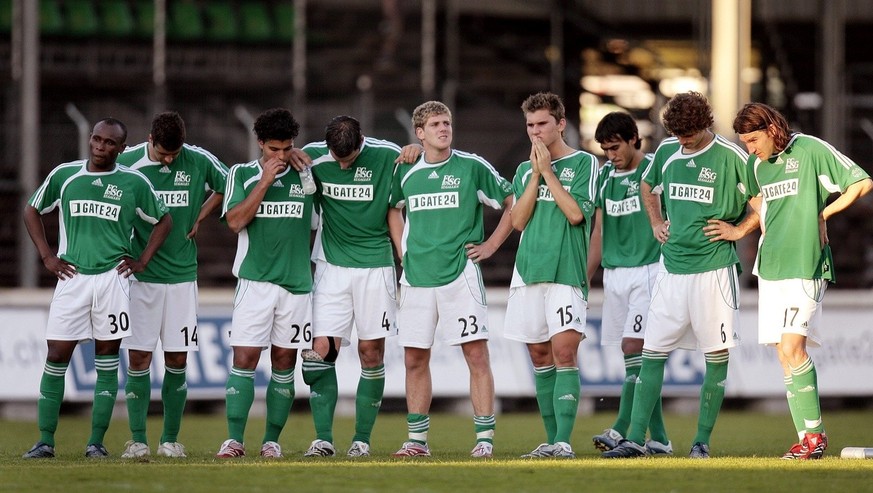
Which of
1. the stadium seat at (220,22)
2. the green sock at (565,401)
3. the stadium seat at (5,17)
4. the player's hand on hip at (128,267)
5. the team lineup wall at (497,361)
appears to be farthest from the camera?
the stadium seat at (220,22)

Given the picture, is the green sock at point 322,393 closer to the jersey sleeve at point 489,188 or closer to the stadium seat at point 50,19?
the jersey sleeve at point 489,188

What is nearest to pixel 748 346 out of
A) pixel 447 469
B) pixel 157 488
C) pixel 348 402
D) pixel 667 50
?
pixel 348 402

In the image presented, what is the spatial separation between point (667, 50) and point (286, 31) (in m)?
7.41

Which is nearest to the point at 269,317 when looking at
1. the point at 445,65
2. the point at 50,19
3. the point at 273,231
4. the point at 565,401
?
the point at 273,231

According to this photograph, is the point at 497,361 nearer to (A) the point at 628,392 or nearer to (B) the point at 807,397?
(A) the point at 628,392

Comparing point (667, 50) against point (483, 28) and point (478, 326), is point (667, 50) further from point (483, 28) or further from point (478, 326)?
point (478, 326)

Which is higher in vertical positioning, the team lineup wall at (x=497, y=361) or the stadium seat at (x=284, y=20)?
the stadium seat at (x=284, y=20)

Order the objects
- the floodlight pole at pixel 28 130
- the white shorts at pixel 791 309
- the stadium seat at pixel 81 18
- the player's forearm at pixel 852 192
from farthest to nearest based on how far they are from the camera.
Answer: the stadium seat at pixel 81 18
the floodlight pole at pixel 28 130
the white shorts at pixel 791 309
the player's forearm at pixel 852 192

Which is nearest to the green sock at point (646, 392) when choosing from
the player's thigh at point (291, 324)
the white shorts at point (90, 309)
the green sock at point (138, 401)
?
the player's thigh at point (291, 324)

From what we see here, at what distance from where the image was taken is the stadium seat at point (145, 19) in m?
24.5

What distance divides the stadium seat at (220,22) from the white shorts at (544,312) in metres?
16.6

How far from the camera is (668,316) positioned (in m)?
9.26

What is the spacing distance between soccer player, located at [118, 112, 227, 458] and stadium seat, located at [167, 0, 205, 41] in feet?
49.5

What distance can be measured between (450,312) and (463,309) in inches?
3.7
